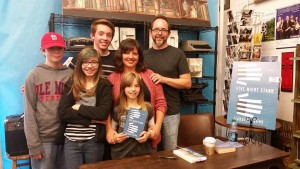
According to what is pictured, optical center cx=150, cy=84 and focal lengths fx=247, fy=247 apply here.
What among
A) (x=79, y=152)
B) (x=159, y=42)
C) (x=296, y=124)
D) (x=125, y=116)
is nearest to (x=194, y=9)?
(x=159, y=42)

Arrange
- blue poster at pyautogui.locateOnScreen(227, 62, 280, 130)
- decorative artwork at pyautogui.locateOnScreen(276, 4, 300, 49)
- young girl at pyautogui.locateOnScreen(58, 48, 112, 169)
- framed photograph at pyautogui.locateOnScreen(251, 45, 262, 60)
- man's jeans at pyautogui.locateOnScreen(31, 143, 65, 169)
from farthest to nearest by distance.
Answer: framed photograph at pyautogui.locateOnScreen(251, 45, 262, 60) → decorative artwork at pyautogui.locateOnScreen(276, 4, 300, 49) → blue poster at pyautogui.locateOnScreen(227, 62, 280, 130) → man's jeans at pyautogui.locateOnScreen(31, 143, 65, 169) → young girl at pyautogui.locateOnScreen(58, 48, 112, 169)

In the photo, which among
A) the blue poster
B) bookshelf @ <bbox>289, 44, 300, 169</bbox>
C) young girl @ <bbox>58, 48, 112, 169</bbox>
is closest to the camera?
young girl @ <bbox>58, 48, 112, 169</bbox>

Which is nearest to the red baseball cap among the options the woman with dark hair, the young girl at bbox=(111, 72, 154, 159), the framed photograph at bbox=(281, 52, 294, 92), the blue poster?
the woman with dark hair

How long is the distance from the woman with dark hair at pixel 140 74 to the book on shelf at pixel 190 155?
187mm

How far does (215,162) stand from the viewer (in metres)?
1.53

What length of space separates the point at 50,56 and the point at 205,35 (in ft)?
7.55

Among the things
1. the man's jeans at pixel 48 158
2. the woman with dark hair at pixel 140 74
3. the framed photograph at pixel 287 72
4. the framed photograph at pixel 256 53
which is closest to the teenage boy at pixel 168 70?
the woman with dark hair at pixel 140 74

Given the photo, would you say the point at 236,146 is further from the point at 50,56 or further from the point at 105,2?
the point at 105,2

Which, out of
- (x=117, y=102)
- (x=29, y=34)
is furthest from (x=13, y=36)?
(x=117, y=102)

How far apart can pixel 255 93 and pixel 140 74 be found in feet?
3.94

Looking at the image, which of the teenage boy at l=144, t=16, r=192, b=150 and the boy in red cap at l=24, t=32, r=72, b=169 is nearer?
the boy in red cap at l=24, t=32, r=72, b=169

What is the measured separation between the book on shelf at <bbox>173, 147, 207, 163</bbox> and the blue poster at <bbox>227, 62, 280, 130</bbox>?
0.90 m

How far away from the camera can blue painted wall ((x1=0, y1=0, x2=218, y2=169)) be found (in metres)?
2.50

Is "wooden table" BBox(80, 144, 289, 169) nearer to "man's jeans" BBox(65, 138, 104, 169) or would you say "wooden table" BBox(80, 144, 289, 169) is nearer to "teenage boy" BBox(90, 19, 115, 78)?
"man's jeans" BBox(65, 138, 104, 169)
